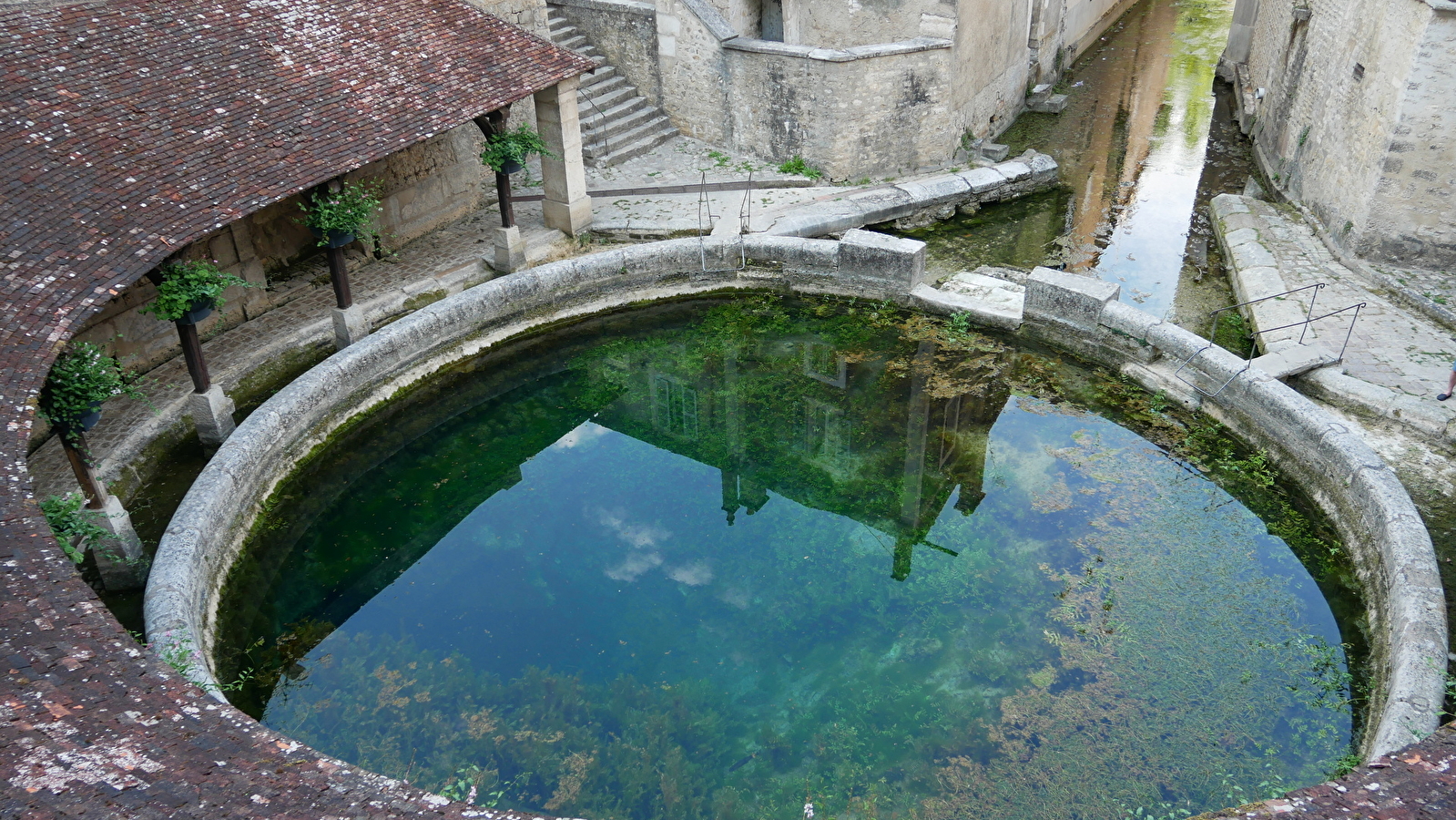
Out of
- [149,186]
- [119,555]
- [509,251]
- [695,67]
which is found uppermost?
[149,186]

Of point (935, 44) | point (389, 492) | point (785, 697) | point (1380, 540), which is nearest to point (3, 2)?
point (389, 492)

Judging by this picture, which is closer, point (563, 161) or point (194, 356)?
point (194, 356)

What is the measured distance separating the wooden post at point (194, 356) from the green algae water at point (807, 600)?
1.07 meters

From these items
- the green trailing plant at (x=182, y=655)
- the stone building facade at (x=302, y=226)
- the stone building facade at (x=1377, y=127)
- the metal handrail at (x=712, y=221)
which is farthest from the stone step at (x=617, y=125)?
the green trailing plant at (x=182, y=655)

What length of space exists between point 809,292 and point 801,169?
2.83 meters

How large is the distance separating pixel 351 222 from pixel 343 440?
197 cm

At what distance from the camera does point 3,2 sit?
9211 mm

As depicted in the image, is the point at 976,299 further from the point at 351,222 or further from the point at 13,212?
the point at 13,212

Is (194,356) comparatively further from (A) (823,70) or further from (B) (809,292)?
(A) (823,70)

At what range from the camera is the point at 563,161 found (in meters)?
12.0

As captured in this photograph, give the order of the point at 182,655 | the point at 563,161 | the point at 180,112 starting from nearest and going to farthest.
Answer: the point at 182,655
the point at 180,112
the point at 563,161

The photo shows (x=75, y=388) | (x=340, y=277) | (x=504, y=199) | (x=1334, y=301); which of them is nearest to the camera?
(x=75, y=388)

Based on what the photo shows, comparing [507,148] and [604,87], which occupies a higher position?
[507,148]

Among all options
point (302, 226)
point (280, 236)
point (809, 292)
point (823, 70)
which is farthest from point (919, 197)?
point (280, 236)
